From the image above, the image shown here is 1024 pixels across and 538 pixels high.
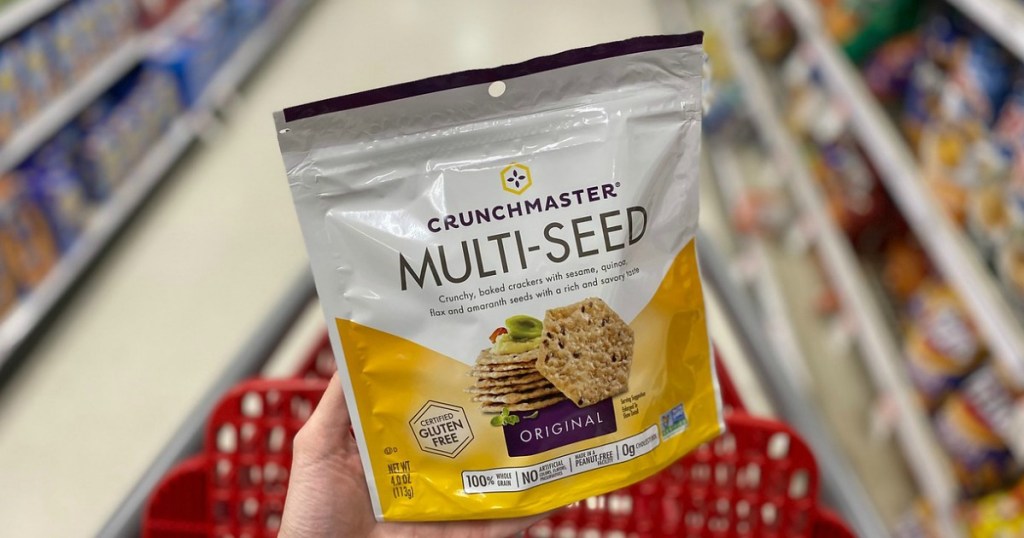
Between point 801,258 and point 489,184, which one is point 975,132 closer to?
point 801,258

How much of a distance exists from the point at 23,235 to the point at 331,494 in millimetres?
2065

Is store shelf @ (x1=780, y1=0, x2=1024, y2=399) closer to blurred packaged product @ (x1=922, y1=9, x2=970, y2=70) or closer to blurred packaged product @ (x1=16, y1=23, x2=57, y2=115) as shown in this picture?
blurred packaged product @ (x1=922, y1=9, x2=970, y2=70)

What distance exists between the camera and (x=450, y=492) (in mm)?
718

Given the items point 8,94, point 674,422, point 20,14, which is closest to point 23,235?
point 8,94

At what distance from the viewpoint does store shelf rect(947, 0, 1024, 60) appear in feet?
4.37

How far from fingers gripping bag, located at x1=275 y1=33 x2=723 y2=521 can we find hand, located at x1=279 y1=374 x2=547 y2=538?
0.19 feet

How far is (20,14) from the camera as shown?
2324mm

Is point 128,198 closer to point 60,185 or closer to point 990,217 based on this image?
point 60,185

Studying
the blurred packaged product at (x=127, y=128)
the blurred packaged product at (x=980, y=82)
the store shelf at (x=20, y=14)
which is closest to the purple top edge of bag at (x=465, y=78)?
the blurred packaged product at (x=980, y=82)

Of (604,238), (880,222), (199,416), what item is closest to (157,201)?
(199,416)

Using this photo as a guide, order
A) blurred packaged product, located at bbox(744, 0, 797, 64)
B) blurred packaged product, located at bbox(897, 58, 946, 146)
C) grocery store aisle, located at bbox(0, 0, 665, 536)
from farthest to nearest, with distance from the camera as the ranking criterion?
blurred packaged product, located at bbox(744, 0, 797, 64) < grocery store aisle, located at bbox(0, 0, 665, 536) < blurred packaged product, located at bbox(897, 58, 946, 146)

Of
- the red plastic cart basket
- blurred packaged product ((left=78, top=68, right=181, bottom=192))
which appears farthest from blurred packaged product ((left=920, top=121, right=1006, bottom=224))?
blurred packaged product ((left=78, top=68, right=181, bottom=192))

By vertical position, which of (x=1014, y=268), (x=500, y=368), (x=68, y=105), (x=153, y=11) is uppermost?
(x=153, y=11)

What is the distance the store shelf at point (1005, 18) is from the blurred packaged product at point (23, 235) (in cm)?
250
